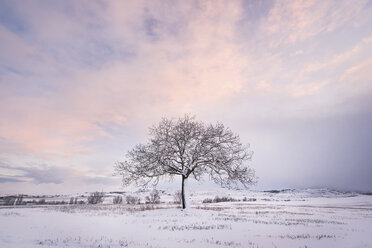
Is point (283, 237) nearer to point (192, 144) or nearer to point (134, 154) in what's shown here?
point (192, 144)

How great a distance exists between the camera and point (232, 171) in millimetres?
27172

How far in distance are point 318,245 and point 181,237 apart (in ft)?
19.8

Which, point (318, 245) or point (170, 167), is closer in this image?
point (318, 245)

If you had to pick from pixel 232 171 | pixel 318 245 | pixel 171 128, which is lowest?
pixel 318 245

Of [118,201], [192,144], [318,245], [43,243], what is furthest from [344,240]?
[118,201]

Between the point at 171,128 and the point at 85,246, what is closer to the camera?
the point at 85,246

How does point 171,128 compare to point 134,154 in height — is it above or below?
above

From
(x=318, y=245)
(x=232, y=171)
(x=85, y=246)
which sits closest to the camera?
(x=85, y=246)

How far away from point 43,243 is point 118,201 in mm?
62705

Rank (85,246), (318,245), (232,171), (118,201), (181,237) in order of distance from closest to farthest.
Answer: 1. (85,246)
2. (318,245)
3. (181,237)
4. (232,171)
5. (118,201)

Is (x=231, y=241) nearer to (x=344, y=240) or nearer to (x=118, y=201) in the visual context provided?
(x=344, y=240)

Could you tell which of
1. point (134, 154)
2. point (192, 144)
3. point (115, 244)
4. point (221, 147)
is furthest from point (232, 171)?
point (115, 244)

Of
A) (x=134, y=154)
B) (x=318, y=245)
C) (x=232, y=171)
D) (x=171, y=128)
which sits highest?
(x=171, y=128)

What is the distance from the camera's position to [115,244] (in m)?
9.14
